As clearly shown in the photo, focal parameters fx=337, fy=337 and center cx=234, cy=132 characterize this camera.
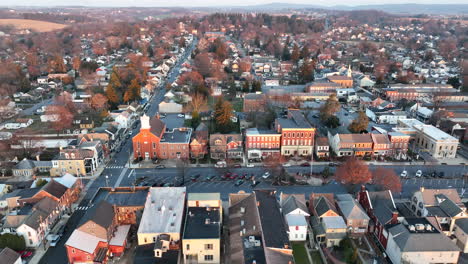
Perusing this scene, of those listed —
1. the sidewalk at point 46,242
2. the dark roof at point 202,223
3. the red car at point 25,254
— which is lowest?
the sidewalk at point 46,242

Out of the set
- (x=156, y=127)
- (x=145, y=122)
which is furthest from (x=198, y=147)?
(x=145, y=122)

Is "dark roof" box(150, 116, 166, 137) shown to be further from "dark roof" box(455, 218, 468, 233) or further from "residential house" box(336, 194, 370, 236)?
"dark roof" box(455, 218, 468, 233)

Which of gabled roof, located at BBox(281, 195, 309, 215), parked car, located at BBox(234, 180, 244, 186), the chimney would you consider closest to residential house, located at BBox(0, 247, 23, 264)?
gabled roof, located at BBox(281, 195, 309, 215)

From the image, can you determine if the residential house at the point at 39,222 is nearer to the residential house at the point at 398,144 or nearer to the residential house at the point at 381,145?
the residential house at the point at 381,145

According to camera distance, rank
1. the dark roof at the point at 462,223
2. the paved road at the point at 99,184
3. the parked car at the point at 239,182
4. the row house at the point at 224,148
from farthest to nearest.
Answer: the row house at the point at 224,148, the parked car at the point at 239,182, the dark roof at the point at 462,223, the paved road at the point at 99,184

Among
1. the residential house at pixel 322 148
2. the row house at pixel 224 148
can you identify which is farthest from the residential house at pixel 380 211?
the row house at pixel 224 148

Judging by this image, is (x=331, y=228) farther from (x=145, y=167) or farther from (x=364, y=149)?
(x=145, y=167)

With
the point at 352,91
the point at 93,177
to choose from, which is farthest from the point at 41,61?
the point at 352,91
